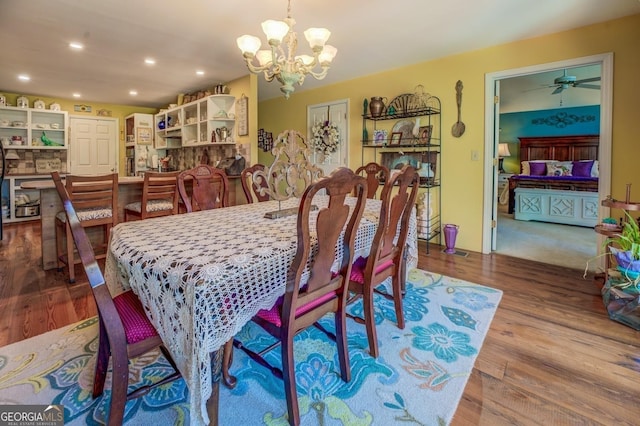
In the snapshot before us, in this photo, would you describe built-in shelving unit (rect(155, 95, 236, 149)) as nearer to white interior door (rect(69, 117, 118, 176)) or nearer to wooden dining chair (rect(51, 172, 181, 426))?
white interior door (rect(69, 117, 118, 176))

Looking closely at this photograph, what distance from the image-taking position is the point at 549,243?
4262 mm

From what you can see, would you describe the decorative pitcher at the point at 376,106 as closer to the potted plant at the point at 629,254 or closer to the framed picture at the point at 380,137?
the framed picture at the point at 380,137

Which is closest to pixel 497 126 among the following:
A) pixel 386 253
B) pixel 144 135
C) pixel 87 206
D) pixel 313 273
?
pixel 386 253

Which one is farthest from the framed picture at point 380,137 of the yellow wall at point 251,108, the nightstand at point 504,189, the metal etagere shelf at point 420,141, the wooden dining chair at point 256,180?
the nightstand at point 504,189

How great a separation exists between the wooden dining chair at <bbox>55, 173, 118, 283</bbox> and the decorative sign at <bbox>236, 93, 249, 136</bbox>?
194cm

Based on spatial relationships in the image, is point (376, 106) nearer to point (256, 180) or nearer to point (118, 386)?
point (256, 180)

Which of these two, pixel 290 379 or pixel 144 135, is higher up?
pixel 144 135

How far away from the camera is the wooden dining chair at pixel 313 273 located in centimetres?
121

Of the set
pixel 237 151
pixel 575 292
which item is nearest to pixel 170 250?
pixel 575 292

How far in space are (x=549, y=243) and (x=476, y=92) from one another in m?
2.23

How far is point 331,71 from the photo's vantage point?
4.48 m

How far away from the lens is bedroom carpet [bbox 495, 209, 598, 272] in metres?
3.60

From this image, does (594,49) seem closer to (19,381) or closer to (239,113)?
(239,113)

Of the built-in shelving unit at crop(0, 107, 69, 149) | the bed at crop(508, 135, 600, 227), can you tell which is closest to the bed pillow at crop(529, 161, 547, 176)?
the bed at crop(508, 135, 600, 227)
